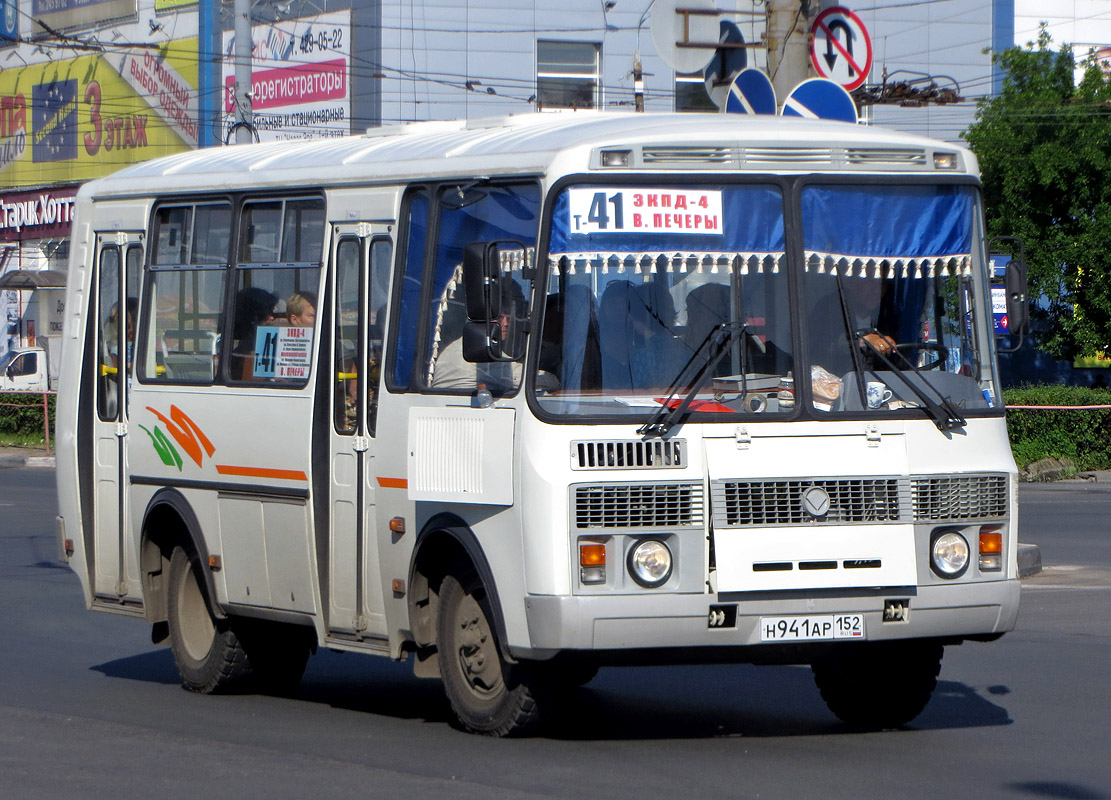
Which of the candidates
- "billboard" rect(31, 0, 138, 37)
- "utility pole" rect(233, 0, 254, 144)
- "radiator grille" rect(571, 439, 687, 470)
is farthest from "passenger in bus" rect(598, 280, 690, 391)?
"billboard" rect(31, 0, 138, 37)

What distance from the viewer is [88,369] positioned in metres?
11.0

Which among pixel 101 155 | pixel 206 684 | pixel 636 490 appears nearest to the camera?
pixel 636 490

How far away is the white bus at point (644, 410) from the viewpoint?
7.55 metres

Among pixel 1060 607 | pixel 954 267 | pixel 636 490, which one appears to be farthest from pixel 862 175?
pixel 1060 607

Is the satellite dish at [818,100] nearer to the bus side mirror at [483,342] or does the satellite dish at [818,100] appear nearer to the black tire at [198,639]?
the black tire at [198,639]

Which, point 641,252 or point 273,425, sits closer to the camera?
point 641,252

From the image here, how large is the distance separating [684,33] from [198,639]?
686cm

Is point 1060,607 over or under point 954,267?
under

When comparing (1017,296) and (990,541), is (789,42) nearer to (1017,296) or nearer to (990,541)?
(1017,296)

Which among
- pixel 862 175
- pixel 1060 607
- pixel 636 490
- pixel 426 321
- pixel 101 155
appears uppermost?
pixel 101 155

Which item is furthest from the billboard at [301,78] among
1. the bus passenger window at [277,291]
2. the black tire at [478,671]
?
the black tire at [478,671]

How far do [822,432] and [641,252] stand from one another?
3.45ft

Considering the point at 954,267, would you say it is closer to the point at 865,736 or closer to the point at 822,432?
the point at 822,432

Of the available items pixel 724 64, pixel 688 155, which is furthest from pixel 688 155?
pixel 724 64
